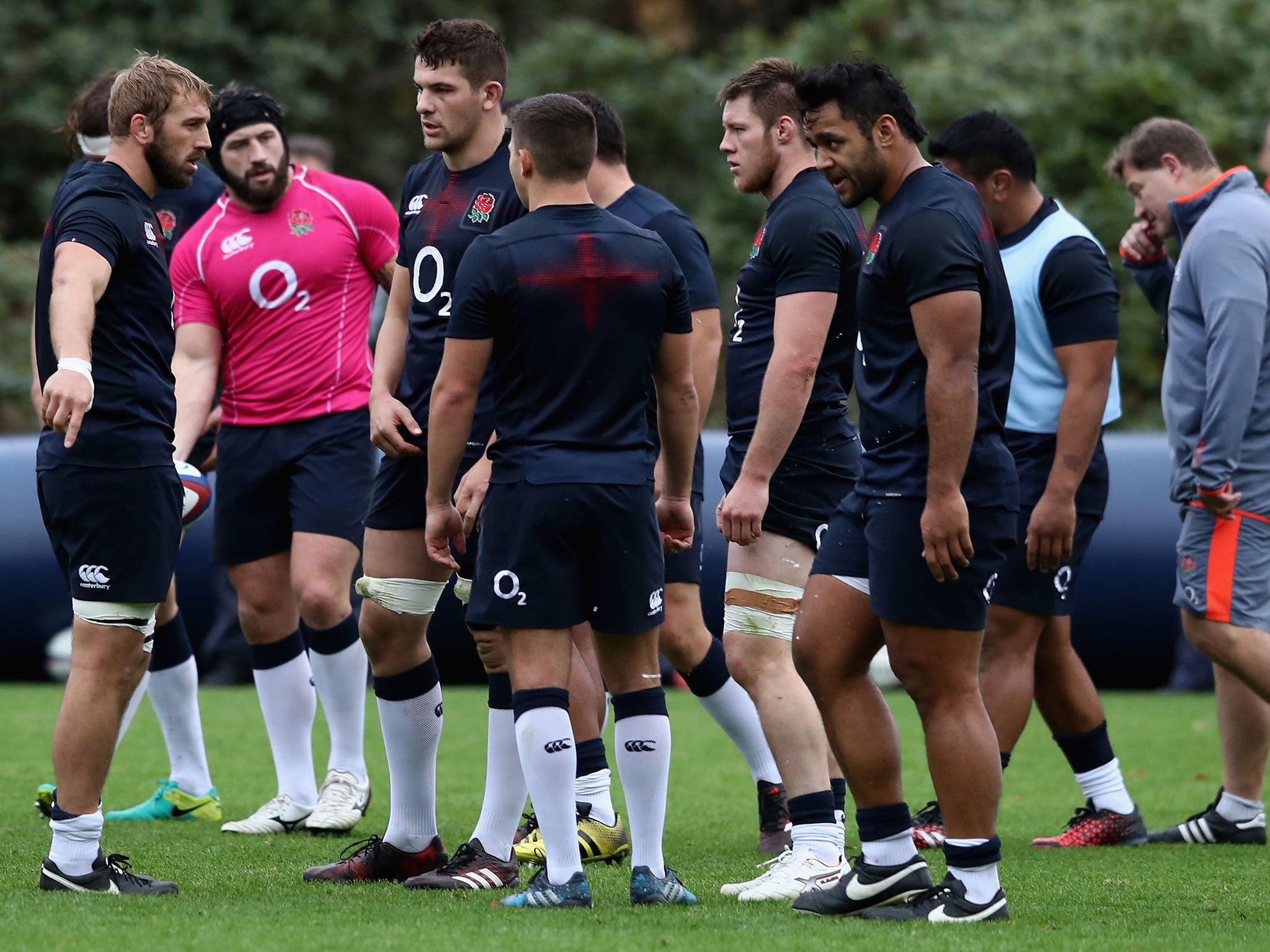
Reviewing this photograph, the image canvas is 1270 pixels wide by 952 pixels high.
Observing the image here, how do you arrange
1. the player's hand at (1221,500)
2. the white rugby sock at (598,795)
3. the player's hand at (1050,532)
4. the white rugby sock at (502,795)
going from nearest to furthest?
1. the white rugby sock at (502,795)
2. the white rugby sock at (598,795)
3. the player's hand at (1050,532)
4. the player's hand at (1221,500)

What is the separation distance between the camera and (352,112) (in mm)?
21156

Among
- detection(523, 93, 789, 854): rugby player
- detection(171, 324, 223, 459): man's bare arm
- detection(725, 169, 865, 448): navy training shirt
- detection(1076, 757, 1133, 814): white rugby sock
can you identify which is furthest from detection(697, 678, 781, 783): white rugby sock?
detection(171, 324, 223, 459): man's bare arm

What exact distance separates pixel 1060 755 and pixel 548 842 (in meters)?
4.51

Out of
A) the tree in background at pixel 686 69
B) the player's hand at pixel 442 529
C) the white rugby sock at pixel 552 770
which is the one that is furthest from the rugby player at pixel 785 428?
the tree in background at pixel 686 69

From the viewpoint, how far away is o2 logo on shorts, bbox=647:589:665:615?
4.46 m

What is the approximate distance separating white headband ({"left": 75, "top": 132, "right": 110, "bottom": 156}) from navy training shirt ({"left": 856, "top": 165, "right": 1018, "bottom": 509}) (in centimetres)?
331

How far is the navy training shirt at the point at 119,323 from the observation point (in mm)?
4734

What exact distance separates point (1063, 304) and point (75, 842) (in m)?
3.57

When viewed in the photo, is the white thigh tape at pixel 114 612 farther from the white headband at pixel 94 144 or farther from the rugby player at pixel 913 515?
the white headband at pixel 94 144

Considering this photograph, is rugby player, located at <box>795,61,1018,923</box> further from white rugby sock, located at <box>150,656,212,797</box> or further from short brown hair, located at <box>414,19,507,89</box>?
white rugby sock, located at <box>150,656,212,797</box>

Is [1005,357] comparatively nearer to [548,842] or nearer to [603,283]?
[603,283]

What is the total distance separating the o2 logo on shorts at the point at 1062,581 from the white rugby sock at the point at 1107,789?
677 mm

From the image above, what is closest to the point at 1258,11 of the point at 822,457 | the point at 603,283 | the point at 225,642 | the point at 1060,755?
the point at 1060,755

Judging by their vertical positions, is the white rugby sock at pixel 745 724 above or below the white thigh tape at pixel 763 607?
below
